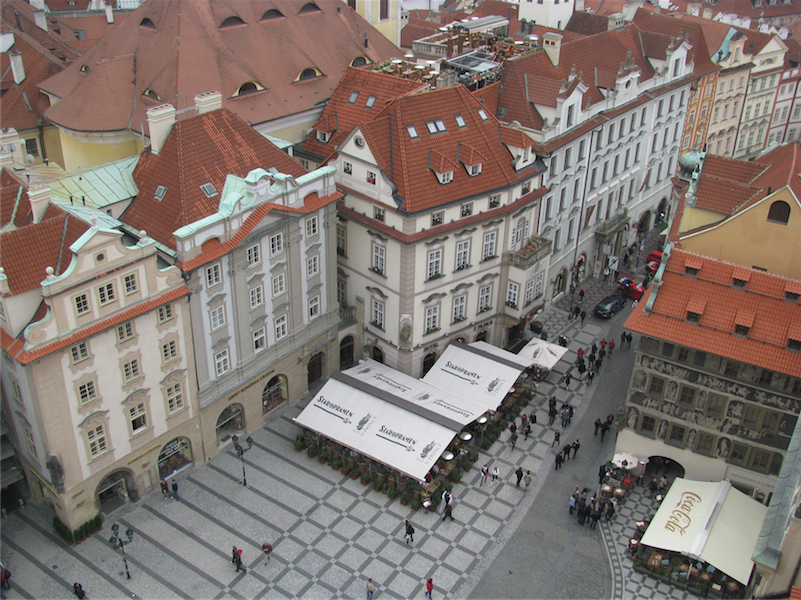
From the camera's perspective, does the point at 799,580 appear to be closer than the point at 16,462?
Yes

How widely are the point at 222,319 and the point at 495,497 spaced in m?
22.2

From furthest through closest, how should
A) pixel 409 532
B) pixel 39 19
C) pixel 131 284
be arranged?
1. pixel 39 19
2. pixel 409 532
3. pixel 131 284

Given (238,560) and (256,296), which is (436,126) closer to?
(256,296)

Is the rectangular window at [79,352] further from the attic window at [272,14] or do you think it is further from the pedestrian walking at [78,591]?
the attic window at [272,14]

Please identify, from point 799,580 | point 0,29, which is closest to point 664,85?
point 799,580

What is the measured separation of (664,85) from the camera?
85.4 m

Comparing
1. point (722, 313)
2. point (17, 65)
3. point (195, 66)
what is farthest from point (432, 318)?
point (17, 65)

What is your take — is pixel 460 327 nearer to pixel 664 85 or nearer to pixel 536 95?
pixel 536 95

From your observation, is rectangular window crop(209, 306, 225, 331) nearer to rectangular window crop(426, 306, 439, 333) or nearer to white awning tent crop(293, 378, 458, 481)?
white awning tent crop(293, 378, 458, 481)

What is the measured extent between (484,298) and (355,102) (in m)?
19.3

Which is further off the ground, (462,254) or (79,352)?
Result: (79,352)

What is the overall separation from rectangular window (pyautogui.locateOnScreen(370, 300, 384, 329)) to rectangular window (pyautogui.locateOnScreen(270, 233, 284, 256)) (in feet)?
34.4

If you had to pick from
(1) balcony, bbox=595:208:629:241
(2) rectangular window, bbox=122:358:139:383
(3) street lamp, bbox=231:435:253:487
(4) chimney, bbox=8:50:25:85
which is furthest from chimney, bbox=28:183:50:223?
(1) balcony, bbox=595:208:629:241

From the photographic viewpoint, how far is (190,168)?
5350 cm
